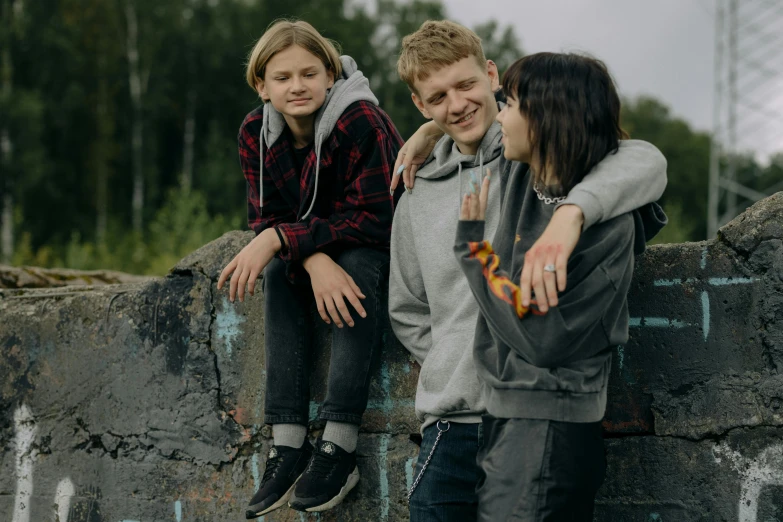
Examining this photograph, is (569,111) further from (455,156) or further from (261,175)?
(261,175)

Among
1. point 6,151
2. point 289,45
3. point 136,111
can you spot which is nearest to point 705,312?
point 289,45

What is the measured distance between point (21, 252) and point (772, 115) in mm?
15019

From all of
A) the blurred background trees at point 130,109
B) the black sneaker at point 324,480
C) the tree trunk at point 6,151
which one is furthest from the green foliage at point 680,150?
the black sneaker at point 324,480

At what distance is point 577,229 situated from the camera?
199cm

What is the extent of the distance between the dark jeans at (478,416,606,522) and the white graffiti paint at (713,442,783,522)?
2.50 feet

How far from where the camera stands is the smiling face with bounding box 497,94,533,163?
2.14m

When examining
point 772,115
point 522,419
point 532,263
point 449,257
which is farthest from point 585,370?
point 772,115

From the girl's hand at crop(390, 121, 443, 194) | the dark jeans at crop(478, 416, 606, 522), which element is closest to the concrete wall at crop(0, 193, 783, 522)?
the girl's hand at crop(390, 121, 443, 194)

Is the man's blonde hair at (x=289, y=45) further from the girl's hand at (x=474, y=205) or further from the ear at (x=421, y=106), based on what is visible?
the girl's hand at (x=474, y=205)

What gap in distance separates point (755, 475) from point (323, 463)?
1.33 metres

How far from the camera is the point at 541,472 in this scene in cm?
203

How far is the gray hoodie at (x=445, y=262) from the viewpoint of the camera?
2125mm

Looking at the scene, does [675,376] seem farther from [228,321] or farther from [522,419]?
[228,321]

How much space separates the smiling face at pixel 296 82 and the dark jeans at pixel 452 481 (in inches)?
45.5
